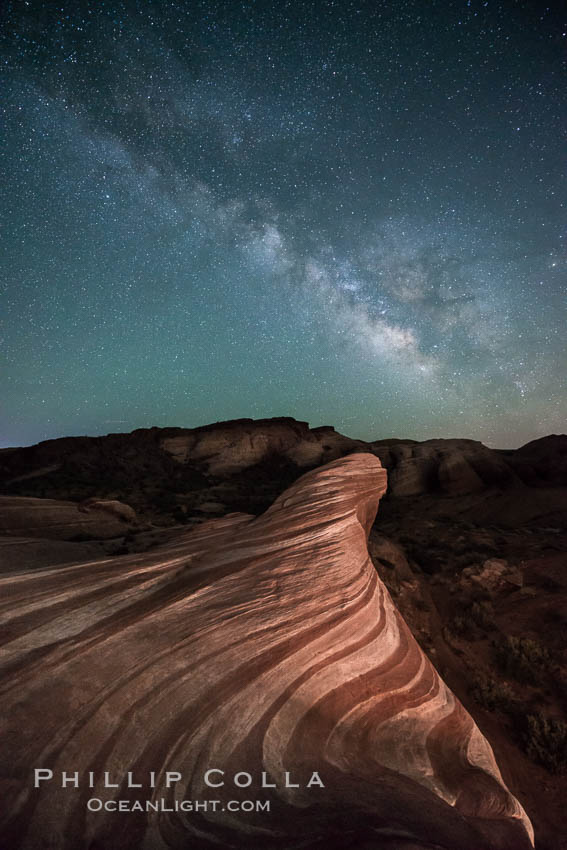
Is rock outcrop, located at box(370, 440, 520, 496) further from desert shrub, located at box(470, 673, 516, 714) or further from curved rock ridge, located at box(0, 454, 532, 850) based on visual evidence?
curved rock ridge, located at box(0, 454, 532, 850)

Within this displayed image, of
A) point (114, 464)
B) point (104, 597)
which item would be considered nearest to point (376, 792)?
point (104, 597)

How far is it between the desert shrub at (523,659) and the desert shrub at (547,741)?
102 centimetres

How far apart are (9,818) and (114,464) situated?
123ft

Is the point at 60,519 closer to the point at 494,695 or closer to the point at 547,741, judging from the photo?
the point at 494,695

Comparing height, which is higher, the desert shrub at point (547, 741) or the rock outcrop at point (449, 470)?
the rock outcrop at point (449, 470)

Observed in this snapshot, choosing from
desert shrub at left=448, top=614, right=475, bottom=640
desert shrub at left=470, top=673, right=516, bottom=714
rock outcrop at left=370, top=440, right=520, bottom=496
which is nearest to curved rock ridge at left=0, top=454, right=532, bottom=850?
desert shrub at left=470, top=673, right=516, bottom=714

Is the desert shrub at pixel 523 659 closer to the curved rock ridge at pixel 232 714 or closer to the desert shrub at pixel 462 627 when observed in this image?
the desert shrub at pixel 462 627

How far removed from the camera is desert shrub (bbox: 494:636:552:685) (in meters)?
6.45

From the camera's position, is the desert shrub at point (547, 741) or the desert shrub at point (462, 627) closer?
the desert shrub at point (547, 741)

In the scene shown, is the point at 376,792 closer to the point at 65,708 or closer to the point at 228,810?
the point at 228,810

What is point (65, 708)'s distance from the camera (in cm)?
248

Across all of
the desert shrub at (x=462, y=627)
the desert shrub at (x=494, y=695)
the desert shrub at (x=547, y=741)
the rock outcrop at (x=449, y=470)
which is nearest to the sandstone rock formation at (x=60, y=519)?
the desert shrub at (x=462, y=627)

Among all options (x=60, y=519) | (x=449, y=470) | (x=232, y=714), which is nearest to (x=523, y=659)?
(x=232, y=714)

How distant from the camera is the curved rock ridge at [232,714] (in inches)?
79.2
